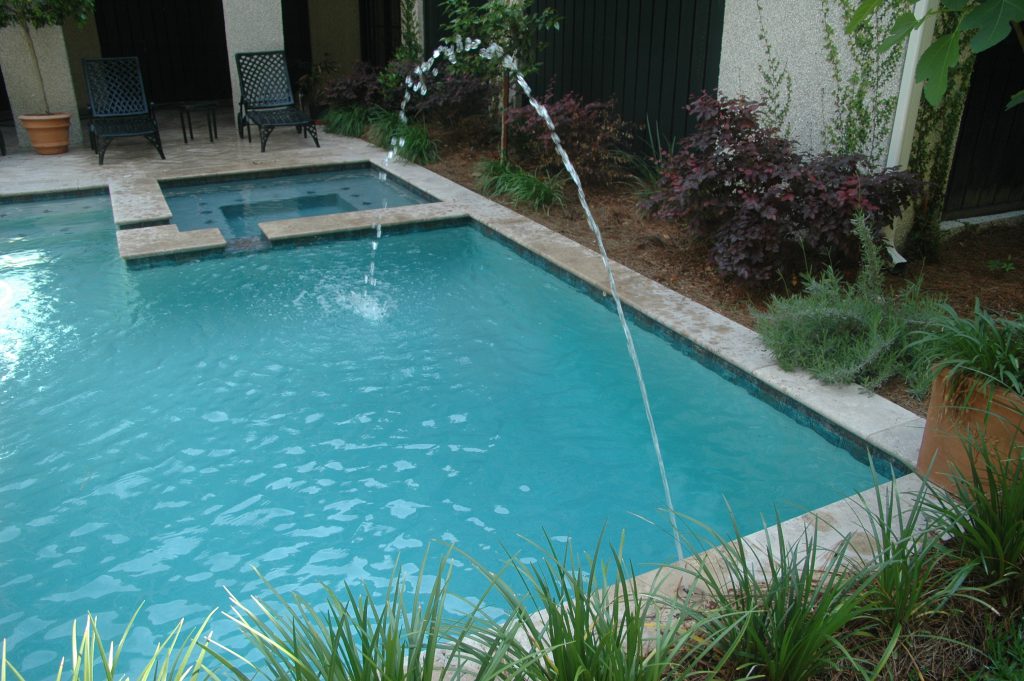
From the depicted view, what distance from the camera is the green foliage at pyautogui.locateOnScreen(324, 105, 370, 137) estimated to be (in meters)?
10.0

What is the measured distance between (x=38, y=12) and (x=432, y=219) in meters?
4.86

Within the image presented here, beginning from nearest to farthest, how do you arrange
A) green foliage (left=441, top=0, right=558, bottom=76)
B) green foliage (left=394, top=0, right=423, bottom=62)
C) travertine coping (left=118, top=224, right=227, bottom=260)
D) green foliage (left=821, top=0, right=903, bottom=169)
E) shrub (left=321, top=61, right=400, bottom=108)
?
green foliage (left=821, top=0, right=903, bottom=169) → travertine coping (left=118, top=224, right=227, bottom=260) → green foliage (left=441, top=0, right=558, bottom=76) → shrub (left=321, top=61, right=400, bottom=108) → green foliage (left=394, top=0, right=423, bottom=62)

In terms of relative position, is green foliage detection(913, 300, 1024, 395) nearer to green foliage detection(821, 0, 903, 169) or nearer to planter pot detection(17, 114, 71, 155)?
green foliage detection(821, 0, 903, 169)

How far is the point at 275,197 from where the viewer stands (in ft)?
25.3

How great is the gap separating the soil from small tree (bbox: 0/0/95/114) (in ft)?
16.4

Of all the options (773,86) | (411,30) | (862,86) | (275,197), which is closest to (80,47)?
(411,30)

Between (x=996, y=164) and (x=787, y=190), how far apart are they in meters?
2.25

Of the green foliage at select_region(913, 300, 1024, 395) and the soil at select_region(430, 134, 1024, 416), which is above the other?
the green foliage at select_region(913, 300, 1024, 395)

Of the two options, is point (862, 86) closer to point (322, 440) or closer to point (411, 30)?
point (322, 440)

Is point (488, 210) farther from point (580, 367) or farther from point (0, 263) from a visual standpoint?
point (0, 263)

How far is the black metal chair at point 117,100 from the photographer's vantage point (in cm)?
861

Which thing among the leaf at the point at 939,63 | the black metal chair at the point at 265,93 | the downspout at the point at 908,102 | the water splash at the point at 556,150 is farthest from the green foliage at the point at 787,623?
the black metal chair at the point at 265,93

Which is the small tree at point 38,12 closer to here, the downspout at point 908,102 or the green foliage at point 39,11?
the green foliage at point 39,11

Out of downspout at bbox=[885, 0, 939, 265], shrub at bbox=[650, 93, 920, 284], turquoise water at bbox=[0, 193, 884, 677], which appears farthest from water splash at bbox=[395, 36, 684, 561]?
downspout at bbox=[885, 0, 939, 265]
